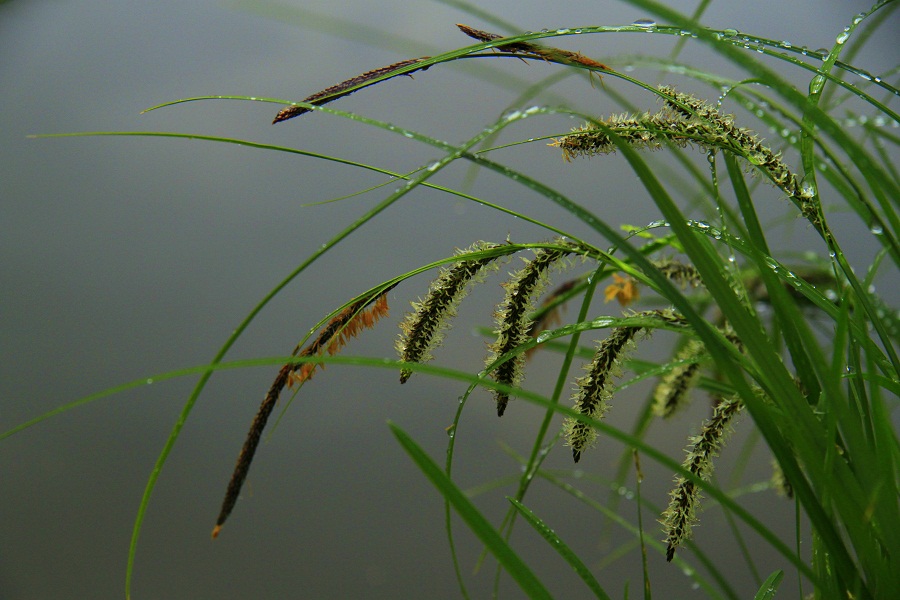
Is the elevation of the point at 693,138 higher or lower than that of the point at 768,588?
higher

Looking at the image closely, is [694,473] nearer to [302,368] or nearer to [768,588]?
[768,588]

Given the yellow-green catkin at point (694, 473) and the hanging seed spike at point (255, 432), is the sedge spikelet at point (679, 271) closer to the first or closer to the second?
the yellow-green catkin at point (694, 473)

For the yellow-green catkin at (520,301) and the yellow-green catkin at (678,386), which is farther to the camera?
the yellow-green catkin at (678,386)

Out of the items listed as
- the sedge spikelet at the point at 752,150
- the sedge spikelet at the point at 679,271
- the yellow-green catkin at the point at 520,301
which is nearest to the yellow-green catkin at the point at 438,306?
the yellow-green catkin at the point at 520,301

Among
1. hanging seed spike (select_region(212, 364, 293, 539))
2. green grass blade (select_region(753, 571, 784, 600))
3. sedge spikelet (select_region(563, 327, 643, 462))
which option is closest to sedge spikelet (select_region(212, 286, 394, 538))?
hanging seed spike (select_region(212, 364, 293, 539))

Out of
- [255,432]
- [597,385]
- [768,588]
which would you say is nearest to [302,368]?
[255,432]

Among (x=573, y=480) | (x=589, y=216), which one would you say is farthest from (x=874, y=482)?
(x=573, y=480)

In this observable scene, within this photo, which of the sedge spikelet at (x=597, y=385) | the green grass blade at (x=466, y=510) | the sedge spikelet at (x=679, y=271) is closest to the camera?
the green grass blade at (x=466, y=510)
